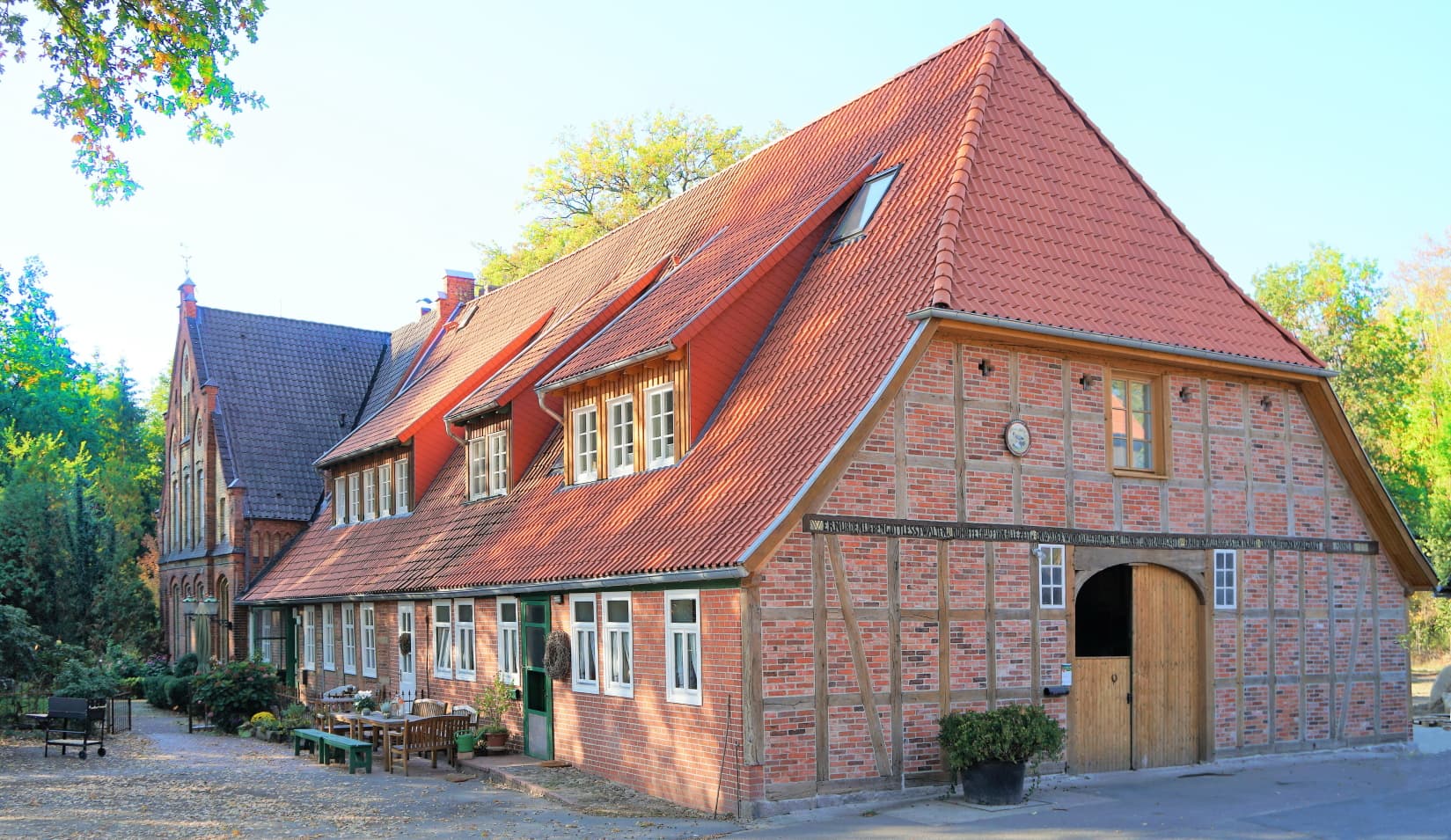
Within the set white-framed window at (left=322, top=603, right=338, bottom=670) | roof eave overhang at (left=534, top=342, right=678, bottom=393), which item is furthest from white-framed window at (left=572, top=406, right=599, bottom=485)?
white-framed window at (left=322, top=603, right=338, bottom=670)

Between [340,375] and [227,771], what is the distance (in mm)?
19275

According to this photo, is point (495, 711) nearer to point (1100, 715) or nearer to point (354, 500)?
point (1100, 715)

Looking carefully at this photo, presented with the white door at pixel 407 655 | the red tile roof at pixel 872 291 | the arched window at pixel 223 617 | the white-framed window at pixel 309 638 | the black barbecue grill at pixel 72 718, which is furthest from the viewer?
the arched window at pixel 223 617

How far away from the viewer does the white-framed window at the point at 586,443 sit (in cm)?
1933

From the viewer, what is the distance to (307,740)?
22156 millimetres

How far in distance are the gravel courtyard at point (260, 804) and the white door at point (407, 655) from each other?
99.8 inches

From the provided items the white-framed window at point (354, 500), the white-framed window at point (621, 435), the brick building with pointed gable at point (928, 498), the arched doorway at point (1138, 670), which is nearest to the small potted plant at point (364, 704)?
the brick building with pointed gable at point (928, 498)

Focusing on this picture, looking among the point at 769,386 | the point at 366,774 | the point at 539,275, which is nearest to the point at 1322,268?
the point at 539,275

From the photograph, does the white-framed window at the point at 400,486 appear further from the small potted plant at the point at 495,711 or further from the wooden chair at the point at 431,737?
the wooden chair at the point at 431,737

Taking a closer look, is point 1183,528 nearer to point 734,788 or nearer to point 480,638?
point 734,788

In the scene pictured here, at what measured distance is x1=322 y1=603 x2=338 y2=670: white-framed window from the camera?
27.0m

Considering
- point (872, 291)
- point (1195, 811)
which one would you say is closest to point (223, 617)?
point (872, 291)

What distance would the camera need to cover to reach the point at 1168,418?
17188mm

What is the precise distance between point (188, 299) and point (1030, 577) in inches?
1119
